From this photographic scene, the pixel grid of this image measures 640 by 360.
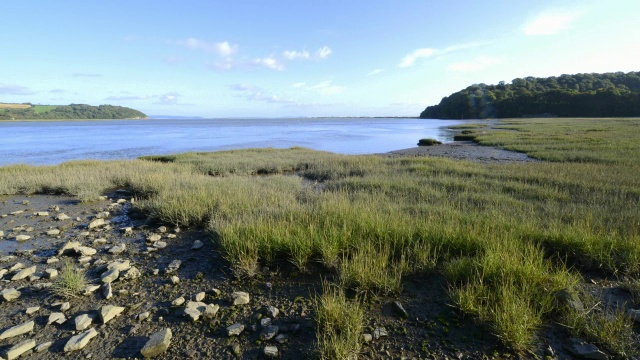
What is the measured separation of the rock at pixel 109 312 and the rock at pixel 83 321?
14 cm

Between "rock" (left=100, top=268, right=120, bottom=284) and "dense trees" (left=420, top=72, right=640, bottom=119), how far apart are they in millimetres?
142326

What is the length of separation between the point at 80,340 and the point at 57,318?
31.4 inches

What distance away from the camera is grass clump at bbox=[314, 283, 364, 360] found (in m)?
3.25

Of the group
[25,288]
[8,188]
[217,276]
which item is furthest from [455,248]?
[8,188]

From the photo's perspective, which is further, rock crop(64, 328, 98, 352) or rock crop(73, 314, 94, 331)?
rock crop(73, 314, 94, 331)

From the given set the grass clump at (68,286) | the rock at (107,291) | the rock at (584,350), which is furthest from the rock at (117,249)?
the rock at (584,350)

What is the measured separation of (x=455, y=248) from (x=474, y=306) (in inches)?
75.8

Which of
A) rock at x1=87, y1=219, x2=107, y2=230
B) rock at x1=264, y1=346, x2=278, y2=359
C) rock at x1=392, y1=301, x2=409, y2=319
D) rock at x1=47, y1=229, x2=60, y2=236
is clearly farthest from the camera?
rock at x1=87, y1=219, x2=107, y2=230

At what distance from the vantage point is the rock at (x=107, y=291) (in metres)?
4.71

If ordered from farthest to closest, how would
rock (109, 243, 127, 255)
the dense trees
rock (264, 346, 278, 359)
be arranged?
the dense trees → rock (109, 243, 127, 255) → rock (264, 346, 278, 359)

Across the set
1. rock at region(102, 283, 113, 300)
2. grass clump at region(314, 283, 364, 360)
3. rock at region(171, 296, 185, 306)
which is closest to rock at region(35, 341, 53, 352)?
rock at region(102, 283, 113, 300)

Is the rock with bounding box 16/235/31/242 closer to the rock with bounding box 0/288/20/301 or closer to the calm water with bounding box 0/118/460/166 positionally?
the rock with bounding box 0/288/20/301

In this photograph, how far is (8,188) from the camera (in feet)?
42.0

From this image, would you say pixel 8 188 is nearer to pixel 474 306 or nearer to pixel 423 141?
pixel 474 306
